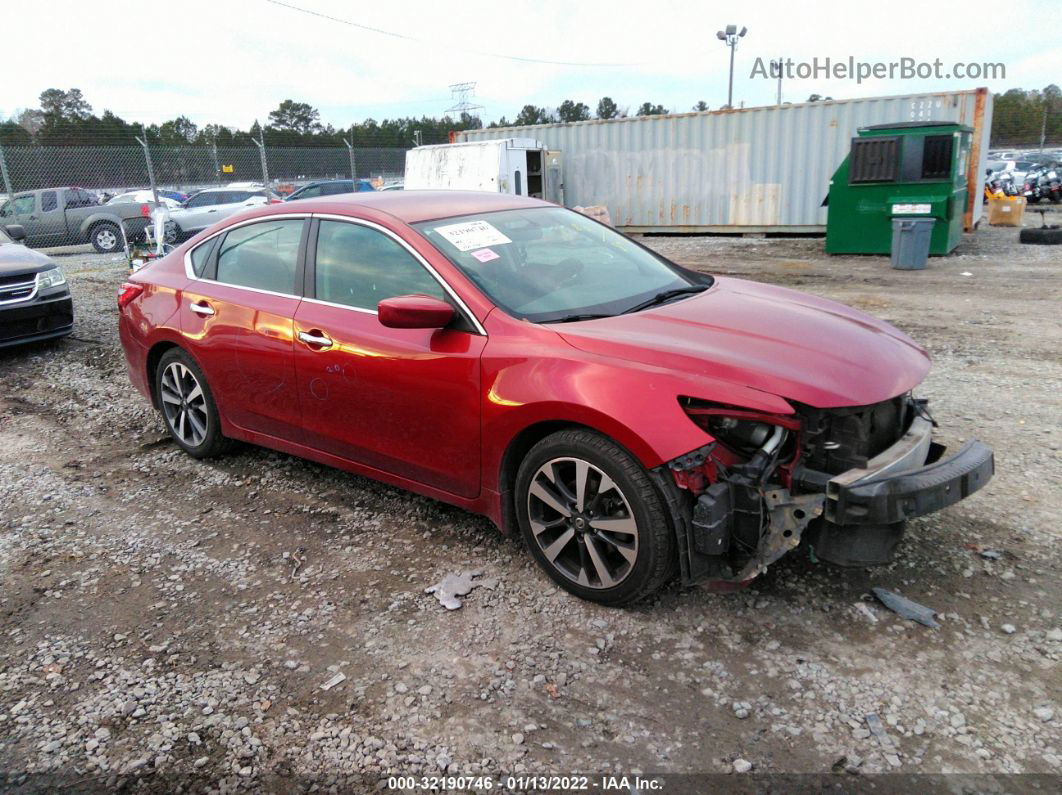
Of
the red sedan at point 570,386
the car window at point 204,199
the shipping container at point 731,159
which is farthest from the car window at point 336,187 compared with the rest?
the red sedan at point 570,386

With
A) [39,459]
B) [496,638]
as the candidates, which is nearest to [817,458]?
[496,638]

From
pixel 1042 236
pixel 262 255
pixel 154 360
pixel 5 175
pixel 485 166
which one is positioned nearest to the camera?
pixel 262 255

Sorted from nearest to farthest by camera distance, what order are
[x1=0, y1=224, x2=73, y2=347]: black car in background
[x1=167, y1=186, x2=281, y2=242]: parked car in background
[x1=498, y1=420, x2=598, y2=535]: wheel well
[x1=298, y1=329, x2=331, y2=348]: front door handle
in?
[x1=498, y1=420, x2=598, y2=535]: wheel well < [x1=298, y1=329, x2=331, y2=348]: front door handle < [x1=0, y1=224, x2=73, y2=347]: black car in background < [x1=167, y1=186, x2=281, y2=242]: parked car in background

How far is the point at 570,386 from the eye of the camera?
3.02 m

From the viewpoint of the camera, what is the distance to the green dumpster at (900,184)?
12.5m

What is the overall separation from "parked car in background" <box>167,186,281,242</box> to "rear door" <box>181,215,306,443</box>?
568 inches

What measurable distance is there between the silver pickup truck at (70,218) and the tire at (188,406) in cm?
1550

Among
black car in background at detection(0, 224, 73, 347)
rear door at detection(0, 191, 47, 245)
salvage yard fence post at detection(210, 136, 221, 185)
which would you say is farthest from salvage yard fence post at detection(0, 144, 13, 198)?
black car in background at detection(0, 224, 73, 347)

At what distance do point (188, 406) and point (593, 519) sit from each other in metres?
3.03

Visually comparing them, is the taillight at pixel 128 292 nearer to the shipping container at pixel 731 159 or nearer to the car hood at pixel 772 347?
the car hood at pixel 772 347

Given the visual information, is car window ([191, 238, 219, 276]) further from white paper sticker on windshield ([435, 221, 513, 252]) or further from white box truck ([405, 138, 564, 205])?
white box truck ([405, 138, 564, 205])

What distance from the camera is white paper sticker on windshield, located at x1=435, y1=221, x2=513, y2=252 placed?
3688 millimetres

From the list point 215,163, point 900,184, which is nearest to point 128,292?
point 900,184

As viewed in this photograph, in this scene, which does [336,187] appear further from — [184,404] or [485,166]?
[184,404]
